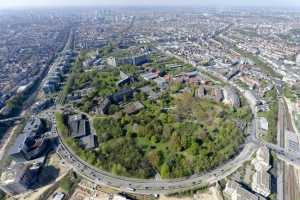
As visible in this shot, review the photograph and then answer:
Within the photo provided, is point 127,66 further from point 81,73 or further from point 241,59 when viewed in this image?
point 241,59

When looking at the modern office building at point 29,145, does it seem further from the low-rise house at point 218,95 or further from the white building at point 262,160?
the low-rise house at point 218,95

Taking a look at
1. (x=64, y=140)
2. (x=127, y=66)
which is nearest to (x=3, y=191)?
(x=64, y=140)

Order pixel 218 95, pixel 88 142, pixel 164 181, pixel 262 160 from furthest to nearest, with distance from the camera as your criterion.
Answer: pixel 218 95 → pixel 88 142 → pixel 262 160 → pixel 164 181

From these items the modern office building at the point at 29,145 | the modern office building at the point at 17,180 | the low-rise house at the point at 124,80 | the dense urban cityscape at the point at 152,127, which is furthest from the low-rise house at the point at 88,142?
the low-rise house at the point at 124,80

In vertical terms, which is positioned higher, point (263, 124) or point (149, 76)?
point (149, 76)

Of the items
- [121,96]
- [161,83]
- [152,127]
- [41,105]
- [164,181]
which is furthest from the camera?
[161,83]

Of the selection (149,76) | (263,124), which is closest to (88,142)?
(149,76)

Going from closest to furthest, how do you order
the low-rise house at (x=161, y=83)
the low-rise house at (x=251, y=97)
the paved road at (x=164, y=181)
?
the paved road at (x=164, y=181), the low-rise house at (x=251, y=97), the low-rise house at (x=161, y=83)

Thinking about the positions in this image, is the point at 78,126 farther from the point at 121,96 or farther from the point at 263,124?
the point at 263,124

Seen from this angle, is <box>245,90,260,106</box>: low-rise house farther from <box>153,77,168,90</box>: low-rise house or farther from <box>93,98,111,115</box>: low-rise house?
<box>93,98,111,115</box>: low-rise house
